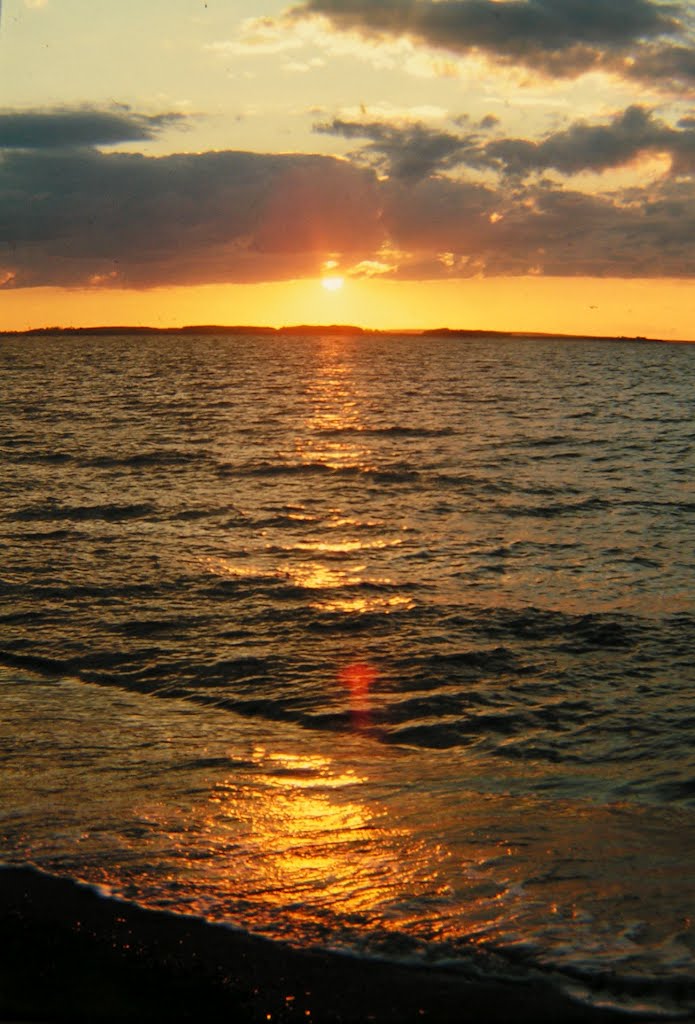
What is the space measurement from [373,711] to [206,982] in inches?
206

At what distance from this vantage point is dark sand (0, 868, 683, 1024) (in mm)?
4738

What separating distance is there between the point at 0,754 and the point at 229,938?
3.51 m

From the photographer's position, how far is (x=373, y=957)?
524 cm

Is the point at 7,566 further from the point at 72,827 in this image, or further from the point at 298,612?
the point at 72,827

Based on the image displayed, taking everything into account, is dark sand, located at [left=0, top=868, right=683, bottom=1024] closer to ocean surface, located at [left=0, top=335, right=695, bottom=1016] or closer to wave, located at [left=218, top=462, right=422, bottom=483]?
ocean surface, located at [left=0, top=335, right=695, bottom=1016]

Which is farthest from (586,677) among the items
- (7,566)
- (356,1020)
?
Answer: (7,566)

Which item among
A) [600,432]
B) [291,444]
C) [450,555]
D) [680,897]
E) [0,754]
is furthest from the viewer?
[600,432]

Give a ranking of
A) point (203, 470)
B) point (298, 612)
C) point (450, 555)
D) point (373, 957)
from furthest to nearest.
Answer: point (203, 470)
point (450, 555)
point (298, 612)
point (373, 957)

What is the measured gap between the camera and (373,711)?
10.1m

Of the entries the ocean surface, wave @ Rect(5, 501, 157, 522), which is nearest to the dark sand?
the ocean surface

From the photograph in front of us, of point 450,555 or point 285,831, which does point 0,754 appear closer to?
point 285,831

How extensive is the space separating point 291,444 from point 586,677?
1096 inches

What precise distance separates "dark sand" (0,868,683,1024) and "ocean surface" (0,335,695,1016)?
0.19 m

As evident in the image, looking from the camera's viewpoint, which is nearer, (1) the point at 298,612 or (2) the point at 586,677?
(2) the point at 586,677
